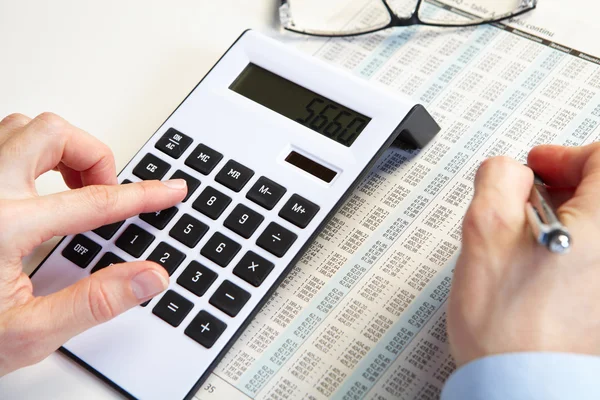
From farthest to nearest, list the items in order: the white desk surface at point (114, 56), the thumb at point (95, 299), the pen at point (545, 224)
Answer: the white desk surface at point (114, 56), the thumb at point (95, 299), the pen at point (545, 224)

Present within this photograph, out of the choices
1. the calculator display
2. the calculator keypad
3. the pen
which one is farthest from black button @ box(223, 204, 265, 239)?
the pen

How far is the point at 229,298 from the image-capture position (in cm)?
53

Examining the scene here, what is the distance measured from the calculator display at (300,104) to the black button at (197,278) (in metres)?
0.16

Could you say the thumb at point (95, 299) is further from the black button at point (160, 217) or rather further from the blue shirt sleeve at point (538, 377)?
the blue shirt sleeve at point (538, 377)

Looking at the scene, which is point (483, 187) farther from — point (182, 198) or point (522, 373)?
point (182, 198)

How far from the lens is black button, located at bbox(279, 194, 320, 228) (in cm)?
55

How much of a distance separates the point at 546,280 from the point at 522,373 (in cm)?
6

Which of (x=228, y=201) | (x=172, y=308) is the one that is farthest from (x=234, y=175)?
(x=172, y=308)

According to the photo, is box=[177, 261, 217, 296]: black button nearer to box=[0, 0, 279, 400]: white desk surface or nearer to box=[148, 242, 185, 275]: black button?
box=[148, 242, 185, 275]: black button

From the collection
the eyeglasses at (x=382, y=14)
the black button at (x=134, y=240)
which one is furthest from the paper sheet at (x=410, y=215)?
the black button at (x=134, y=240)

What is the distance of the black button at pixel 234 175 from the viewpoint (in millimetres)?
581

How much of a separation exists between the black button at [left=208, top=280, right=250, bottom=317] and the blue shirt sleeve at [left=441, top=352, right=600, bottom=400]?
199mm


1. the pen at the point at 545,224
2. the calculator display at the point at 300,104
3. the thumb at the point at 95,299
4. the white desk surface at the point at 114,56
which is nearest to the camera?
the pen at the point at 545,224

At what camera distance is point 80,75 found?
2.39ft
